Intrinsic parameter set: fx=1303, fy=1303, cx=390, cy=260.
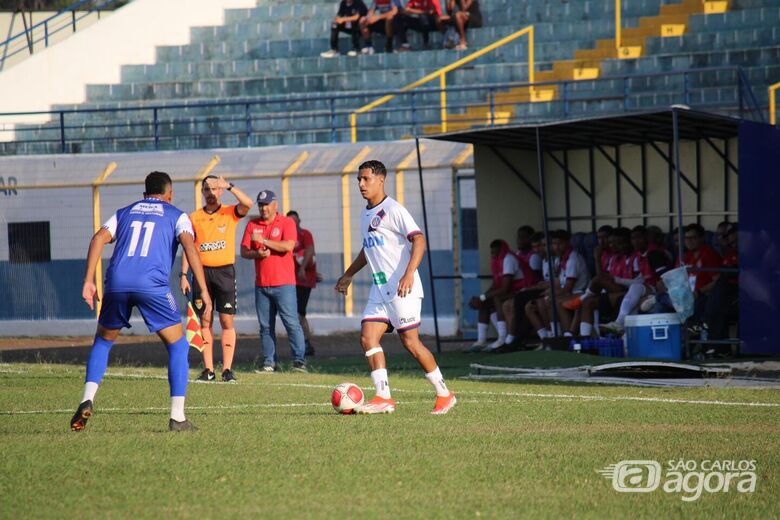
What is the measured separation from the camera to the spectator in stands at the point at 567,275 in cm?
1797

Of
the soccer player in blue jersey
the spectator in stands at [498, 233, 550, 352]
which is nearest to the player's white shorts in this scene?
the soccer player in blue jersey

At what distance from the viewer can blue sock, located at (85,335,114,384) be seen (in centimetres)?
941

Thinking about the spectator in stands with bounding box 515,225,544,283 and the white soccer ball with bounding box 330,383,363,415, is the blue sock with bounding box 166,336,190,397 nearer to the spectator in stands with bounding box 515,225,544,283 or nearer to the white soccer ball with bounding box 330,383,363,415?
the white soccer ball with bounding box 330,383,363,415

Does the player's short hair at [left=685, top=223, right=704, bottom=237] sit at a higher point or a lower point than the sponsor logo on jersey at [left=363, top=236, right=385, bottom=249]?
lower

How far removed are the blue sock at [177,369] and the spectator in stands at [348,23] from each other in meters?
21.1

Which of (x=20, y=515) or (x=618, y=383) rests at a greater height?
(x=20, y=515)

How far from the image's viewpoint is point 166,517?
6.11 meters

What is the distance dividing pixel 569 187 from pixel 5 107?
53.7 feet

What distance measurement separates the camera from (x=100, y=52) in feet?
105

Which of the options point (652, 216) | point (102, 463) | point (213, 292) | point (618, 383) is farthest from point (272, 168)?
point (102, 463)

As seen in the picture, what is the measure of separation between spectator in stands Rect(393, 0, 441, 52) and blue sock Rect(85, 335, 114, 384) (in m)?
20.8

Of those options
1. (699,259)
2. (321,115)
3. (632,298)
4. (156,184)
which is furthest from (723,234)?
(321,115)

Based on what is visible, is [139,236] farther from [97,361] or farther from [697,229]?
[697,229]

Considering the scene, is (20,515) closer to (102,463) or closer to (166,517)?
(166,517)
